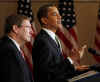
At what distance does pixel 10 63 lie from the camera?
176 cm

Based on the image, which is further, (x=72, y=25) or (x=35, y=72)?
(x=72, y=25)

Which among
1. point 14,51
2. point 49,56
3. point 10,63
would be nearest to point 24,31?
point 14,51

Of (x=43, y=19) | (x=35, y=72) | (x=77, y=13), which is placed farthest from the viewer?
(x=77, y=13)

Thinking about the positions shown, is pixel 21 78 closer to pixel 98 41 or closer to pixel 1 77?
pixel 1 77

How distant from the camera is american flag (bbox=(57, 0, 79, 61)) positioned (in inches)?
189

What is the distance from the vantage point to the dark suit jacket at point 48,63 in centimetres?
219

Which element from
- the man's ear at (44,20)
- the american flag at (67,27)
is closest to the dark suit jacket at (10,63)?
the man's ear at (44,20)

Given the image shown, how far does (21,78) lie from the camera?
1.82m

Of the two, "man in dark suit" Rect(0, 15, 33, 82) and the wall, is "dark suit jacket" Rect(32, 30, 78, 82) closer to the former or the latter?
"man in dark suit" Rect(0, 15, 33, 82)

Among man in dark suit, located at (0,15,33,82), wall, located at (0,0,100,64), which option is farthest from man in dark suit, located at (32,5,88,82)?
wall, located at (0,0,100,64)

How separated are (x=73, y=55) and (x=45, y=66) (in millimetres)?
292

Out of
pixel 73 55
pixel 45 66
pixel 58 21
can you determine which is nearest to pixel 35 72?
pixel 45 66

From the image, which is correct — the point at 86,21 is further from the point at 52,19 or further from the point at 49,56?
the point at 49,56

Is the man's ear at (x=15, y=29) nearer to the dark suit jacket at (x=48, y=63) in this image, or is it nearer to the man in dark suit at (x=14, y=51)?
the man in dark suit at (x=14, y=51)
